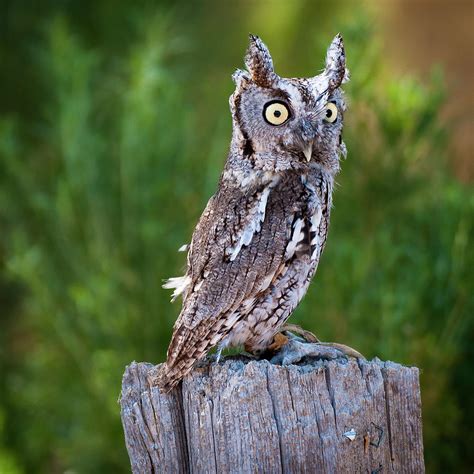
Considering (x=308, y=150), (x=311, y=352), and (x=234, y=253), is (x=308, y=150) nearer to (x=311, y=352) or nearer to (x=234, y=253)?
(x=234, y=253)

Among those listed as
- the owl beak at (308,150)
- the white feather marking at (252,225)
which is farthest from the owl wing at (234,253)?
the owl beak at (308,150)

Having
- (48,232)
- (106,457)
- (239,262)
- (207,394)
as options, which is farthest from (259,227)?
(48,232)

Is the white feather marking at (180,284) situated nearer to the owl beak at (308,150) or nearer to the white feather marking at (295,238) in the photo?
the white feather marking at (295,238)

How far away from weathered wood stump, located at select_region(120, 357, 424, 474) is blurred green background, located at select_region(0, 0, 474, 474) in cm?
177

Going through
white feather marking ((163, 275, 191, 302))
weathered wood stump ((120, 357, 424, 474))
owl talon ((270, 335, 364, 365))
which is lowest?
weathered wood stump ((120, 357, 424, 474))

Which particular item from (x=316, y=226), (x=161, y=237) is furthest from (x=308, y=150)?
(x=161, y=237)

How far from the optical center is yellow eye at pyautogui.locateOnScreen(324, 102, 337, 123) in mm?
2520

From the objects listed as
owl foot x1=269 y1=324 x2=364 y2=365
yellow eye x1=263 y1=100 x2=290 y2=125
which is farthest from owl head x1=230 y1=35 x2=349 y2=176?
owl foot x1=269 y1=324 x2=364 y2=365

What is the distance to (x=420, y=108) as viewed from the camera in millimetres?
4480

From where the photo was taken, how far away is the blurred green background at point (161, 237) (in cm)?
446

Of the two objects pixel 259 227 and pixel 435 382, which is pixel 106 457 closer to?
pixel 435 382

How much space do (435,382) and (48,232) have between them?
2.71 m

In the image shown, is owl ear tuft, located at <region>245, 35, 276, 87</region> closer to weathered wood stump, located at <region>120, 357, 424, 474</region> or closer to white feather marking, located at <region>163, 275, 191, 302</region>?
white feather marking, located at <region>163, 275, 191, 302</region>

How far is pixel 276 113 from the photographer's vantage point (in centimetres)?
247
